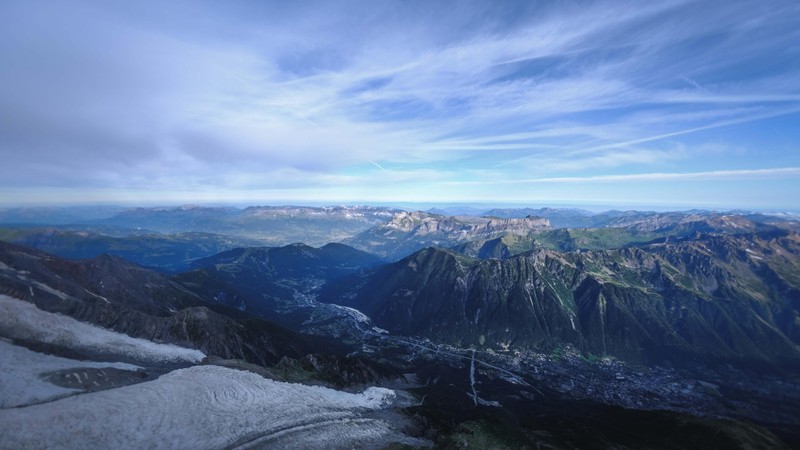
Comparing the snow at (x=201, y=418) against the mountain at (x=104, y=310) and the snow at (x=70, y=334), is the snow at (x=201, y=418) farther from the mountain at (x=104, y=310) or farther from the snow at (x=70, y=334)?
the mountain at (x=104, y=310)

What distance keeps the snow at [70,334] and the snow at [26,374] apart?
11.4 meters

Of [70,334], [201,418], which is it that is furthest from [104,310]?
[201,418]

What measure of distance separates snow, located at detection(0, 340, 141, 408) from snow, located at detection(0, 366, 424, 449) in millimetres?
5681

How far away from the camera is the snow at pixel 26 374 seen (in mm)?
70000

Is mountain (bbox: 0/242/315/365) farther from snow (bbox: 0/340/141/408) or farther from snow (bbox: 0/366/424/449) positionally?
snow (bbox: 0/366/424/449)

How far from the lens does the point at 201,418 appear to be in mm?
79188

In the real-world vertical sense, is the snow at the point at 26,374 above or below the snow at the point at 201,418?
above

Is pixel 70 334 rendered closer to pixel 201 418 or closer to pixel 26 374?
pixel 26 374

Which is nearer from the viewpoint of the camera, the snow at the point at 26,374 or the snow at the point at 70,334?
the snow at the point at 26,374

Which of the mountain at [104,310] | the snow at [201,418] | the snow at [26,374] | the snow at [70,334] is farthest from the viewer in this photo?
the mountain at [104,310]

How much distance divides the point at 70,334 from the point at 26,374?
30973 millimetres

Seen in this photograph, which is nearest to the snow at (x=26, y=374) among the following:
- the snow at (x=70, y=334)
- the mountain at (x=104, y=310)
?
Result: the snow at (x=70, y=334)

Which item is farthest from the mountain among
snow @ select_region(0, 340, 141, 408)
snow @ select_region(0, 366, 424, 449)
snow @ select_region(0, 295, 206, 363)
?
snow @ select_region(0, 366, 424, 449)

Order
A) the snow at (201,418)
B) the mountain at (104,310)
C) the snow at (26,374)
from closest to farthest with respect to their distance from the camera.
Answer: the snow at (201,418) < the snow at (26,374) < the mountain at (104,310)
